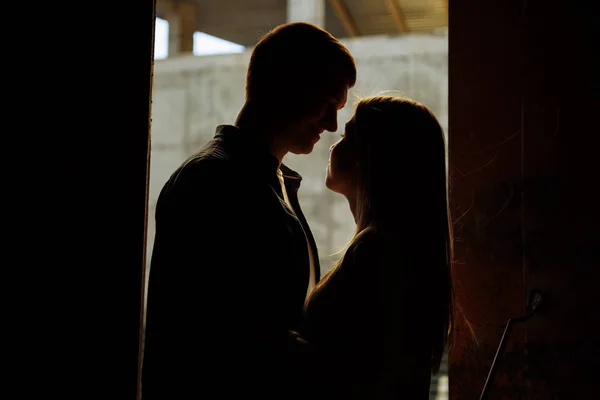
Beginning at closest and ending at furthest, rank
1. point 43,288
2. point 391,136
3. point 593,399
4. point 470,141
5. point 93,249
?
point 43,288 → point 93,249 → point 391,136 → point 593,399 → point 470,141

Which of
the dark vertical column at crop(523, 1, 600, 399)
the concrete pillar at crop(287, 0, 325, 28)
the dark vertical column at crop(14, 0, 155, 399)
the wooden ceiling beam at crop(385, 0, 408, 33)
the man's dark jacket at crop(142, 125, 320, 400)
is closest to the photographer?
the dark vertical column at crop(14, 0, 155, 399)

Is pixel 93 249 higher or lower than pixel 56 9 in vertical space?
lower

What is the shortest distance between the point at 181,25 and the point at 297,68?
37.6 ft

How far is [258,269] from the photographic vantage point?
1476 mm

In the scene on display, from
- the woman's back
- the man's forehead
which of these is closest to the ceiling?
the man's forehead

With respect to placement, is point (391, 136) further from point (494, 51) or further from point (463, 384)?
point (463, 384)

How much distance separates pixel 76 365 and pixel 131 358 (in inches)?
6.1

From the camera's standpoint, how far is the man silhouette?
55.2 inches

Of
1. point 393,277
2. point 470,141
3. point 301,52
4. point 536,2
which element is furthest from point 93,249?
point 536,2

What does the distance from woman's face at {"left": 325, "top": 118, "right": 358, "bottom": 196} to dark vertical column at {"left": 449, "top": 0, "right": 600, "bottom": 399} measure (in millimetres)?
449

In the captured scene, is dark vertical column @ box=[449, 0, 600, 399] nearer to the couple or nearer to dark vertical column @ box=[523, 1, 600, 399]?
dark vertical column @ box=[523, 1, 600, 399]

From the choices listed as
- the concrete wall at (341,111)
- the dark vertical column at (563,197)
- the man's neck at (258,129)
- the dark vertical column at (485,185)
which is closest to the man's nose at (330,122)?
the man's neck at (258,129)

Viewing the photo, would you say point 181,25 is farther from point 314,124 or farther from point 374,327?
point 374,327

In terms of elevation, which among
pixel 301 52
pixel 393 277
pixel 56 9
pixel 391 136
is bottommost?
pixel 393 277
